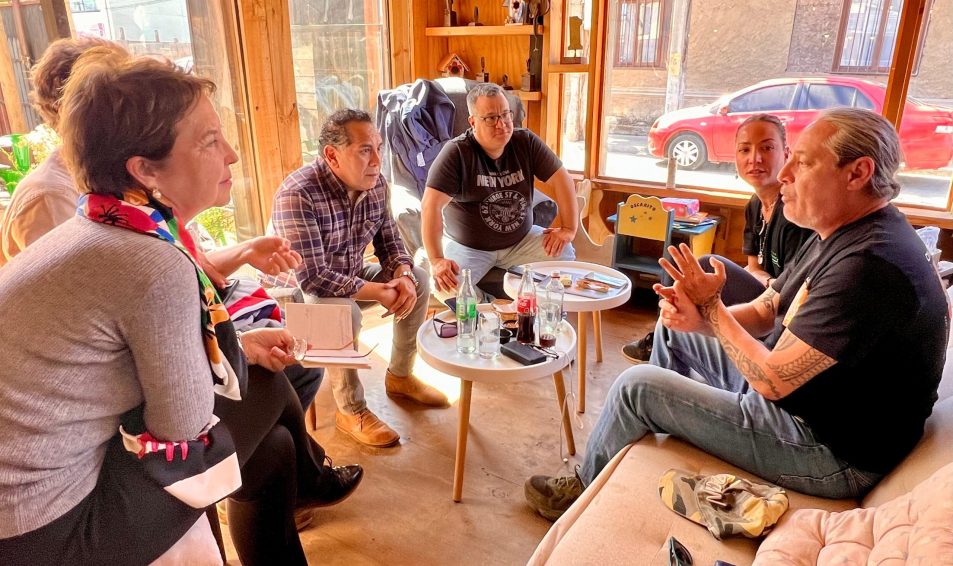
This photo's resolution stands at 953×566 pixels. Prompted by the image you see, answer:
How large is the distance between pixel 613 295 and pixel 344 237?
1.06 m

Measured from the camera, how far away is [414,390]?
2.53m

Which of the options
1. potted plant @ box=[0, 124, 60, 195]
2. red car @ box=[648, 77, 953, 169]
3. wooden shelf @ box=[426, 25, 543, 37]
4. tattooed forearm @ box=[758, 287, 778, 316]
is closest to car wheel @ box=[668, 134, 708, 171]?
red car @ box=[648, 77, 953, 169]

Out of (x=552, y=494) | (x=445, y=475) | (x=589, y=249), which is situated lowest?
(x=445, y=475)

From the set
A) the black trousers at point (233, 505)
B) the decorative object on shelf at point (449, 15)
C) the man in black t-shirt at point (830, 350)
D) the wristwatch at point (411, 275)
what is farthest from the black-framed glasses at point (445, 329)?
the decorative object on shelf at point (449, 15)

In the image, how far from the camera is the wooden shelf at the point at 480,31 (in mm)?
3764

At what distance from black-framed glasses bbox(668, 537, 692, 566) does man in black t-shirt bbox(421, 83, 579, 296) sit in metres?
1.61

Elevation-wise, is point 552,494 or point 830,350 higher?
point 830,350

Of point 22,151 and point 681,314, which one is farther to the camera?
point 22,151

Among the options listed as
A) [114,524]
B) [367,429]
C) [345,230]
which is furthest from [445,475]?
[114,524]

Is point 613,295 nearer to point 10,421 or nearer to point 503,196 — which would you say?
point 503,196

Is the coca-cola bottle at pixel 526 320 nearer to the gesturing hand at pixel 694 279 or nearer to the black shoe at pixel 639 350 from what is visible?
the gesturing hand at pixel 694 279

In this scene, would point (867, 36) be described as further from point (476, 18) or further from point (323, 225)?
point (323, 225)

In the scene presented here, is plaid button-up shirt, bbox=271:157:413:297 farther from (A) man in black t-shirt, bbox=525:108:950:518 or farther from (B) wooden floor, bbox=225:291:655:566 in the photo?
(A) man in black t-shirt, bbox=525:108:950:518

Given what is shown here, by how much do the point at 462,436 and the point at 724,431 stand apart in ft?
2.57
